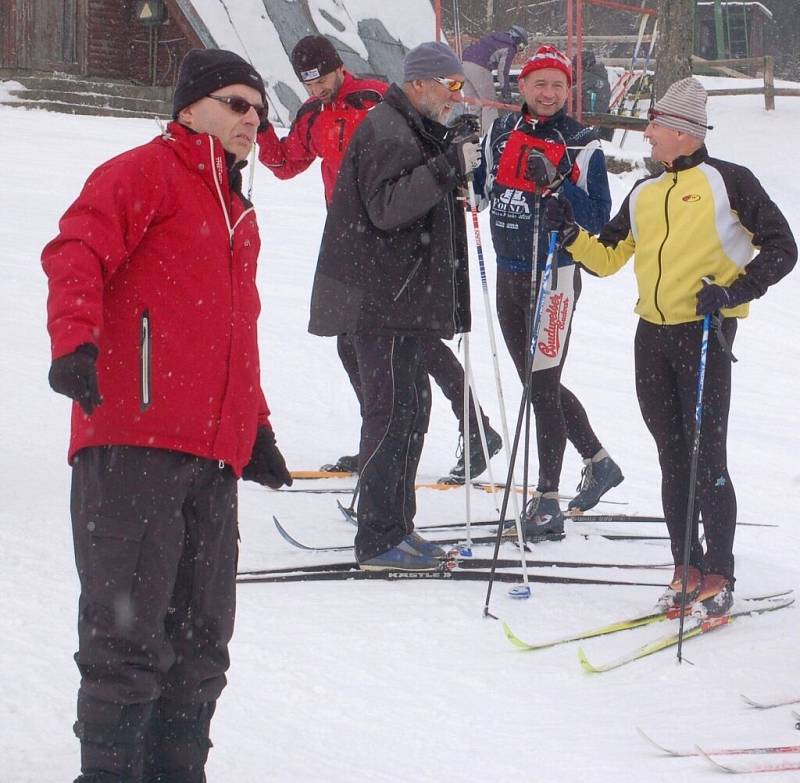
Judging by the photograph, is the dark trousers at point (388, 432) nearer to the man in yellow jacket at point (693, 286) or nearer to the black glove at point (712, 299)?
the man in yellow jacket at point (693, 286)

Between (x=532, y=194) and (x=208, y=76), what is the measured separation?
7.99 feet

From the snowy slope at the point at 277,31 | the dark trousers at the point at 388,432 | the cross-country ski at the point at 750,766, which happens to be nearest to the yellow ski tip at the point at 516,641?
the dark trousers at the point at 388,432

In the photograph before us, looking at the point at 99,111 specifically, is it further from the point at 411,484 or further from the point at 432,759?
the point at 432,759

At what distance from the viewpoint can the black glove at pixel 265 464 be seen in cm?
292

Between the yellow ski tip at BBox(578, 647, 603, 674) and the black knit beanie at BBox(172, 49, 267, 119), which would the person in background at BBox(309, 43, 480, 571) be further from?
the black knit beanie at BBox(172, 49, 267, 119)

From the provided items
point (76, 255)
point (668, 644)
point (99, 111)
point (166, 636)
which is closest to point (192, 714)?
point (166, 636)

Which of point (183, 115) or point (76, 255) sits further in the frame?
point (183, 115)

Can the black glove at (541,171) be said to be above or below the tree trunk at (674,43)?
below

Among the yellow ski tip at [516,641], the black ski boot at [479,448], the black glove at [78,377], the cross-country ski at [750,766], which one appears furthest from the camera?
the black ski boot at [479,448]

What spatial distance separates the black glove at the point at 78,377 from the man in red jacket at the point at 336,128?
3.30 metres

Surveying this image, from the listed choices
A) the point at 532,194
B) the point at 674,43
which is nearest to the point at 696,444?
the point at 532,194

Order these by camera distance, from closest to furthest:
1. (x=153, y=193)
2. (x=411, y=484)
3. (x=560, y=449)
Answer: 1. (x=153, y=193)
2. (x=411, y=484)
3. (x=560, y=449)

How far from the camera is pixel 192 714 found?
262 centimetres

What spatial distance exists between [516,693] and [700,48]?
27353 millimetres
